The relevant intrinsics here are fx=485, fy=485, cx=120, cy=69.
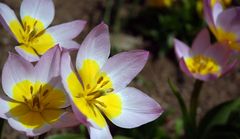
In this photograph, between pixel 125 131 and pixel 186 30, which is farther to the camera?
pixel 186 30

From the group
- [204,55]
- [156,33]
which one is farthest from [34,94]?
[156,33]

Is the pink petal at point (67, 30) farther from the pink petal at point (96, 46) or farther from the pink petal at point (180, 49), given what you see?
the pink petal at point (180, 49)

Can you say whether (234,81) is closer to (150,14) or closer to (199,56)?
(150,14)

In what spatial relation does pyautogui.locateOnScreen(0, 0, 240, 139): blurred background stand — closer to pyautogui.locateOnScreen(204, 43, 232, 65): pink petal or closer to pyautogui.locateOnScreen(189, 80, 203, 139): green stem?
pyautogui.locateOnScreen(189, 80, 203, 139): green stem

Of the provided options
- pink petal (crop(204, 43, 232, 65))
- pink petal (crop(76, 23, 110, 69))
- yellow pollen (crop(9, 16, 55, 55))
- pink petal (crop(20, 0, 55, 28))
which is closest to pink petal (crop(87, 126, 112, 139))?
pink petal (crop(76, 23, 110, 69))

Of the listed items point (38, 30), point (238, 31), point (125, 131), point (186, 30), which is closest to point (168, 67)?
point (186, 30)
